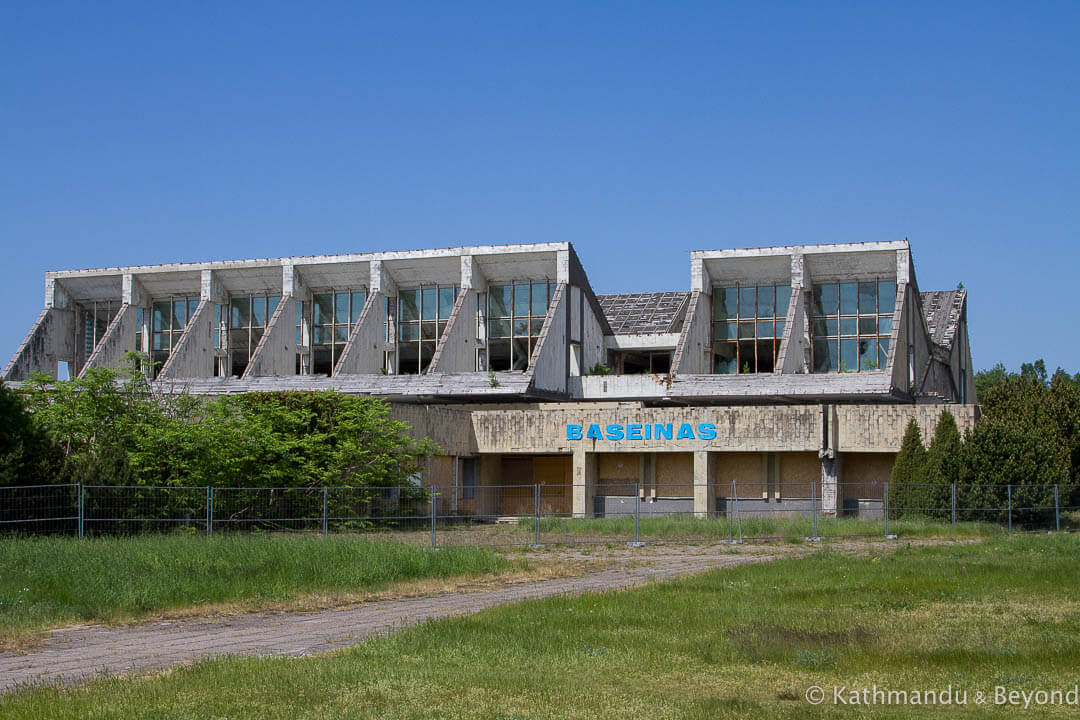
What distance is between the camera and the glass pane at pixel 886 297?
5272cm

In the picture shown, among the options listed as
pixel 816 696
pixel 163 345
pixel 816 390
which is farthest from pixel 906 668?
pixel 163 345

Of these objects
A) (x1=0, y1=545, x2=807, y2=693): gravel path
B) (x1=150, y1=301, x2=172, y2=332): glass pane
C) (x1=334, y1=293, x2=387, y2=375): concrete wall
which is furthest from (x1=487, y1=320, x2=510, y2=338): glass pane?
(x1=0, y1=545, x2=807, y2=693): gravel path

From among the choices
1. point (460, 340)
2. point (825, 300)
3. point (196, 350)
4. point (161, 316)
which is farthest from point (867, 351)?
point (161, 316)

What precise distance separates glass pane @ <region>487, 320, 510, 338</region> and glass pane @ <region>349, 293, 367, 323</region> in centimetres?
677

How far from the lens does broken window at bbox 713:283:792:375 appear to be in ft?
180

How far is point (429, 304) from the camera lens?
→ 188 feet

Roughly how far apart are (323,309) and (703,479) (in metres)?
23.8

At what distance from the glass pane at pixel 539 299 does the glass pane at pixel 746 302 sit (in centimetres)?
919

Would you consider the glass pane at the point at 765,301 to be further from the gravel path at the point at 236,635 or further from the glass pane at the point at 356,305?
the gravel path at the point at 236,635

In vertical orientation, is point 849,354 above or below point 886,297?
below

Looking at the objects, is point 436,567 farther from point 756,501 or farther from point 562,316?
point 562,316

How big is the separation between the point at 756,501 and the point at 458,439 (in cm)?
1137

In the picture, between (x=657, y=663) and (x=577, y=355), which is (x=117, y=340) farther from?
(x=657, y=663)

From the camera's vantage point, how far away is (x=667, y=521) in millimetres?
33906
